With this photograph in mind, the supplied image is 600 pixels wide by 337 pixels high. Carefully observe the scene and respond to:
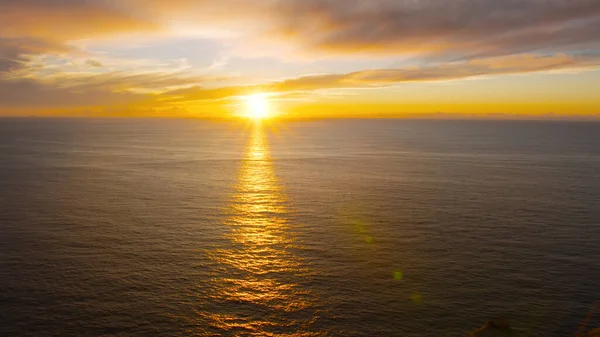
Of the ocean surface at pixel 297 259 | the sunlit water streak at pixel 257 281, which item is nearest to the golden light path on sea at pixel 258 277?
the sunlit water streak at pixel 257 281

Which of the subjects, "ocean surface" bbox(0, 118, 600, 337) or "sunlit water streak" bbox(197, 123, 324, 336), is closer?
"sunlit water streak" bbox(197, 123, 324, 336)

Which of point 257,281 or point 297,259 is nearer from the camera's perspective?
point 257,281

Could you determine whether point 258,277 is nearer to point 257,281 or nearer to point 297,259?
point 257,281

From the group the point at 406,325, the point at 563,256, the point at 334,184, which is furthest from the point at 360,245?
the point at 334,184

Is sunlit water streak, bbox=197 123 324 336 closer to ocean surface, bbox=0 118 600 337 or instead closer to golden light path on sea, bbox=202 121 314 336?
golden light path on sea, bbox=202 121 314 336

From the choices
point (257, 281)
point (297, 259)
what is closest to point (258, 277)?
point (257, 281)

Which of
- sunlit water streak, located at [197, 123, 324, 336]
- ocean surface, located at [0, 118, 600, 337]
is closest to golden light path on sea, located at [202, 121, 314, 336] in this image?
sunlit water streak, located at [197, 123, 324, 336]

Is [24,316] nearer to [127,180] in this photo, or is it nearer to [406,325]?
[406,325]

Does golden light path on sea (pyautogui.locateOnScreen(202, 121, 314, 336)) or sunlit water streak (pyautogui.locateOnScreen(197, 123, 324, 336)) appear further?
golden light path on sea (pyautogui.locateOnScreen(202, 121, 314, 336))
